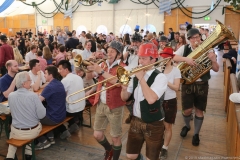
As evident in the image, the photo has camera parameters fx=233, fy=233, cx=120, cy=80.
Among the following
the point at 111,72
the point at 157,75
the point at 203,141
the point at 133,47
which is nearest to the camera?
the point at 157,75

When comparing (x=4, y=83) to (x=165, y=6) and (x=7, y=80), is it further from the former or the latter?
(x=165, y=6)

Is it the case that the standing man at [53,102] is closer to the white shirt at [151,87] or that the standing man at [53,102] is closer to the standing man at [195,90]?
the white shirt at [151,87]

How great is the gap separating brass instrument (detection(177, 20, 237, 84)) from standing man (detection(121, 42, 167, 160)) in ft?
4.86

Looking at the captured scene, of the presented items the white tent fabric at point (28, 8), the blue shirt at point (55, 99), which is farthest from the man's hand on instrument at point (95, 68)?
the white tent fabric at point (28, 8)

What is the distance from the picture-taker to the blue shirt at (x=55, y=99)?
4.07 m

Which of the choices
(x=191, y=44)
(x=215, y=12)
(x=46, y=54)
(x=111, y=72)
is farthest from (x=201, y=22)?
(x=111, y=72)

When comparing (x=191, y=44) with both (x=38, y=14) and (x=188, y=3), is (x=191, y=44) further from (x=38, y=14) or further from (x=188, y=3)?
(x=38, y=14)

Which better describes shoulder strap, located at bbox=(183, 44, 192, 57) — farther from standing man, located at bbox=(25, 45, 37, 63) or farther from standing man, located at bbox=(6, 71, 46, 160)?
standing man, located at bbox=(25, 45, 37, 63)

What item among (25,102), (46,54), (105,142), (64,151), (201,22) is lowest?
(64,151)

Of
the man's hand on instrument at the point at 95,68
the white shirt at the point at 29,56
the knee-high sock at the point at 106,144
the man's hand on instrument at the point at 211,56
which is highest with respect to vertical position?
the man's hand on instrument at the point at 211,56

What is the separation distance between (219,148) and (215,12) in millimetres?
15946

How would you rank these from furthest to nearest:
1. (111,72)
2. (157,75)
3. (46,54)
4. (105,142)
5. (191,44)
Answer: (46,54)
(191,44)
(105,142)
(111,72)
(157,75)

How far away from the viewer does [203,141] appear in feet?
14.8

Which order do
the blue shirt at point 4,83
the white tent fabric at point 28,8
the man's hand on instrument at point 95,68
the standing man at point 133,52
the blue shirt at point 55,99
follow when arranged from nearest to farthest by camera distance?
the man's hand on instrument at point 95,68 → the blue shirt at point 55,99 → the blue shirt at point 4,83 → the standing man at point 133,52 → the white tent fabric at point 28,8
